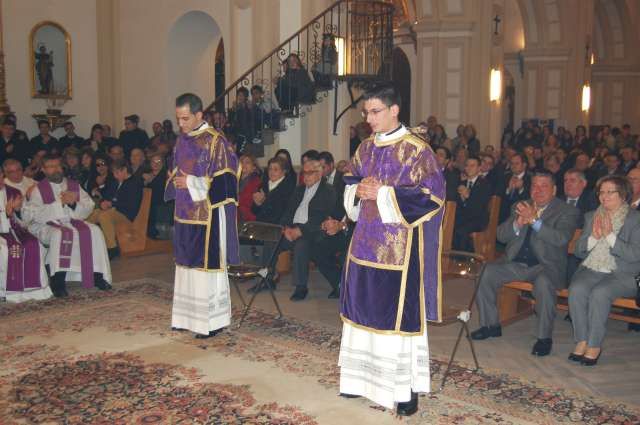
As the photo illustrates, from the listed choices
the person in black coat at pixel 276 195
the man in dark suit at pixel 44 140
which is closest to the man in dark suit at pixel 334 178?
the person in black coat at pixel 276 195

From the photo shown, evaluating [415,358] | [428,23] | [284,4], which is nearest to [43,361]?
[415,358]

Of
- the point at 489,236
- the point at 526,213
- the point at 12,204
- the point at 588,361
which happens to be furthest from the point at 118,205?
the point at 588,361

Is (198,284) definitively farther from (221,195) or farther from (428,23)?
(428,23)

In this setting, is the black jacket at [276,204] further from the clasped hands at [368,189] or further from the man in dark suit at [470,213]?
the clasped hands at [368,189]

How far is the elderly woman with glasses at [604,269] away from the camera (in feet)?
18.1

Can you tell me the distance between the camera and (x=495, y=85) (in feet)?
55.5

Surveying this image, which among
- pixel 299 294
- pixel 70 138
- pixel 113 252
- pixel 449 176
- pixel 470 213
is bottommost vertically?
pixel 299 294

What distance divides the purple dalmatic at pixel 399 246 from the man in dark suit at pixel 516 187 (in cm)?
400

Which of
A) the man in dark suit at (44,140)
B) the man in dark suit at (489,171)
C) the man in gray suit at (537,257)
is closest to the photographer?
the man in gray suit at (537,257)

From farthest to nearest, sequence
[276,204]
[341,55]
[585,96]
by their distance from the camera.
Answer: [585,96], [341,55], [276,204]

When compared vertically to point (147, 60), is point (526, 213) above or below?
below

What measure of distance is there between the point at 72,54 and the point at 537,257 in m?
11.7

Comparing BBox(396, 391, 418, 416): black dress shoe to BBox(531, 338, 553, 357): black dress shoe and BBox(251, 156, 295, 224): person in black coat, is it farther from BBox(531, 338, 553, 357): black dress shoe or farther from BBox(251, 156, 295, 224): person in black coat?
BBox(251, 156, 295, 224): person in black coat

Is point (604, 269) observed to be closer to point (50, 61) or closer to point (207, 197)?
point (207, 197)
